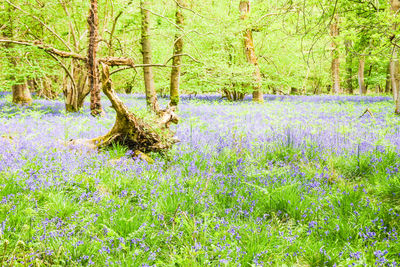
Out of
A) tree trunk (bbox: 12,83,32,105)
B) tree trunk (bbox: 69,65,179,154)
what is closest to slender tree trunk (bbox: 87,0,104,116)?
tree trunk (bbox: 69,65,179,154)

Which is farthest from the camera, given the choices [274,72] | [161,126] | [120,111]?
[274,72]

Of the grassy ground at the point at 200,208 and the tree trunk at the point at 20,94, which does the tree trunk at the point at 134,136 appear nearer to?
the grassy ground at the point at 200,208

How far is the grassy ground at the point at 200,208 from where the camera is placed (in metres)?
2.36

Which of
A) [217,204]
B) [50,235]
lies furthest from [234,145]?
[50,235]

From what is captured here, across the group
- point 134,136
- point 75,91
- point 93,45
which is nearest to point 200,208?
point 134,136

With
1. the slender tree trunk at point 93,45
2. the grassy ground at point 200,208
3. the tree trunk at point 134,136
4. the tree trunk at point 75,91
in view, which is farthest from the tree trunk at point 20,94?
the tree trunk at point 134,136

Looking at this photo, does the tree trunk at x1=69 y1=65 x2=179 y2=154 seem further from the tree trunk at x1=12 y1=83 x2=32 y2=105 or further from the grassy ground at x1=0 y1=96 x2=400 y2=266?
the tree trunk at x1=12 y1=83 x2=32 y2=105

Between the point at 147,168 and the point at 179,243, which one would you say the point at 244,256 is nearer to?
the point at 179,243

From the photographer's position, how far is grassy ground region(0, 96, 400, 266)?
236 centimetres

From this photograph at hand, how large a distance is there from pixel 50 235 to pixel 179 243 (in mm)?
1176

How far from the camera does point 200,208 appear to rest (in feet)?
10.5

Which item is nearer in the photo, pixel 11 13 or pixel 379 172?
pixel 379 172

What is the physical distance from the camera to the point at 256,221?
2980 mm

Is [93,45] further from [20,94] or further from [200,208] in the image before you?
[20,94]
